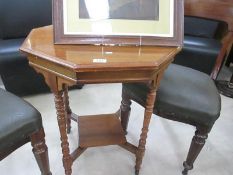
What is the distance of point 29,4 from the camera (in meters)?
1.85

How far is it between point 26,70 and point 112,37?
1010 mm

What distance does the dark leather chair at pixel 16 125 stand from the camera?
0.91 metres

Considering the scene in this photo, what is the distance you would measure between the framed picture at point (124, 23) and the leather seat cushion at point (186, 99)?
0.31 meters

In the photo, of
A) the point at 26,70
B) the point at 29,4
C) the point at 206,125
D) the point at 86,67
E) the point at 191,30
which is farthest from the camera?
the point at 191,30

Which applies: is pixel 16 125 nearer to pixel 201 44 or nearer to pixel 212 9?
pixel 201 44

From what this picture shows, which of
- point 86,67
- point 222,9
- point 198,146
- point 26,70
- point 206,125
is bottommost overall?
point 198,146

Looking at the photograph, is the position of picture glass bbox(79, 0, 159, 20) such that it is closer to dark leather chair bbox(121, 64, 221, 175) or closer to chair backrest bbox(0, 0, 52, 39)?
dark leather chair bbox(121, 64, 221, 175)

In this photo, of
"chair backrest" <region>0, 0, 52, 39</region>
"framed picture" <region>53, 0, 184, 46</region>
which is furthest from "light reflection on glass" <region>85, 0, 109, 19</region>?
"chair backrest" <region>0, 0, 52, 39</region>

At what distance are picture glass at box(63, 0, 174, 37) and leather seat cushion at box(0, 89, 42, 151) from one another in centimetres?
36

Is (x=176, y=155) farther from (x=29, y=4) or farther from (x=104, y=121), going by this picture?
(x=29, y=4)

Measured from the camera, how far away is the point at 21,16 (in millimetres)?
1834

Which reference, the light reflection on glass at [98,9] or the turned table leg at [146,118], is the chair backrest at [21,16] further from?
the turned table leg at [146,118]

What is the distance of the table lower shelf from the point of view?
4.21ft

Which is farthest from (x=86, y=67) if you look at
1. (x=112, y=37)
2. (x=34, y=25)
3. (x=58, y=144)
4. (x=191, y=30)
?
(x=191, y=30)
